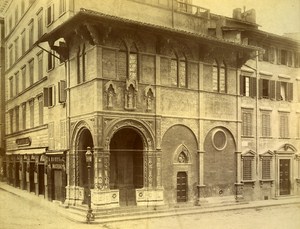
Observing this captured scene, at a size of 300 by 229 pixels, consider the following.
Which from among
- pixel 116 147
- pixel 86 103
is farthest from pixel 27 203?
pixel 116 147

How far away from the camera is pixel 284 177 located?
986cm

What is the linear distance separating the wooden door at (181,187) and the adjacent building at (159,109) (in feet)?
0.09

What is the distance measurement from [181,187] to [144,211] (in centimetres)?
104

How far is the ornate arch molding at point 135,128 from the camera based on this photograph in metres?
9.27

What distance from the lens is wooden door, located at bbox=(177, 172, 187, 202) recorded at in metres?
9.15

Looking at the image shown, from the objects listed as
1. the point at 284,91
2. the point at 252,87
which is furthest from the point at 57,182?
the point at 284,91

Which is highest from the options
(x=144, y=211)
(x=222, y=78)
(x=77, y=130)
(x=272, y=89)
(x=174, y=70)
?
(x=174, y=70)

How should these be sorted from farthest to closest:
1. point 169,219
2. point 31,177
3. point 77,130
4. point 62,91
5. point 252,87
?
point 252,87, point 77,130, point 62,91, point 31,177, point 169,219

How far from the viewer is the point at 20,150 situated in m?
7.30

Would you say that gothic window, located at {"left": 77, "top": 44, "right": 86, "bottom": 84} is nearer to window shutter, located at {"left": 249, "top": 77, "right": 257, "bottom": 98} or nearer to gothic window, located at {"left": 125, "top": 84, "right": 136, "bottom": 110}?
gothic window, located at {"left": 125, "top": 84, "right": 136, "bottom": 110}

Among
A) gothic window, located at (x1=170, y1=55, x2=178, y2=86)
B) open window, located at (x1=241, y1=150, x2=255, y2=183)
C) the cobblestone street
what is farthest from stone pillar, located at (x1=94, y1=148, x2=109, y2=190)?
open window, located at (x1=241, y1=150, x2=255, y2=183)

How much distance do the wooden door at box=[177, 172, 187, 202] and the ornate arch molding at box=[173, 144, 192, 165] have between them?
10.3 inches

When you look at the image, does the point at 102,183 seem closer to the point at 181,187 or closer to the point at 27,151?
the point at 181,187

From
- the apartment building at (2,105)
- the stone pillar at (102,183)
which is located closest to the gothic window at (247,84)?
the stone pillar at (102,183)
